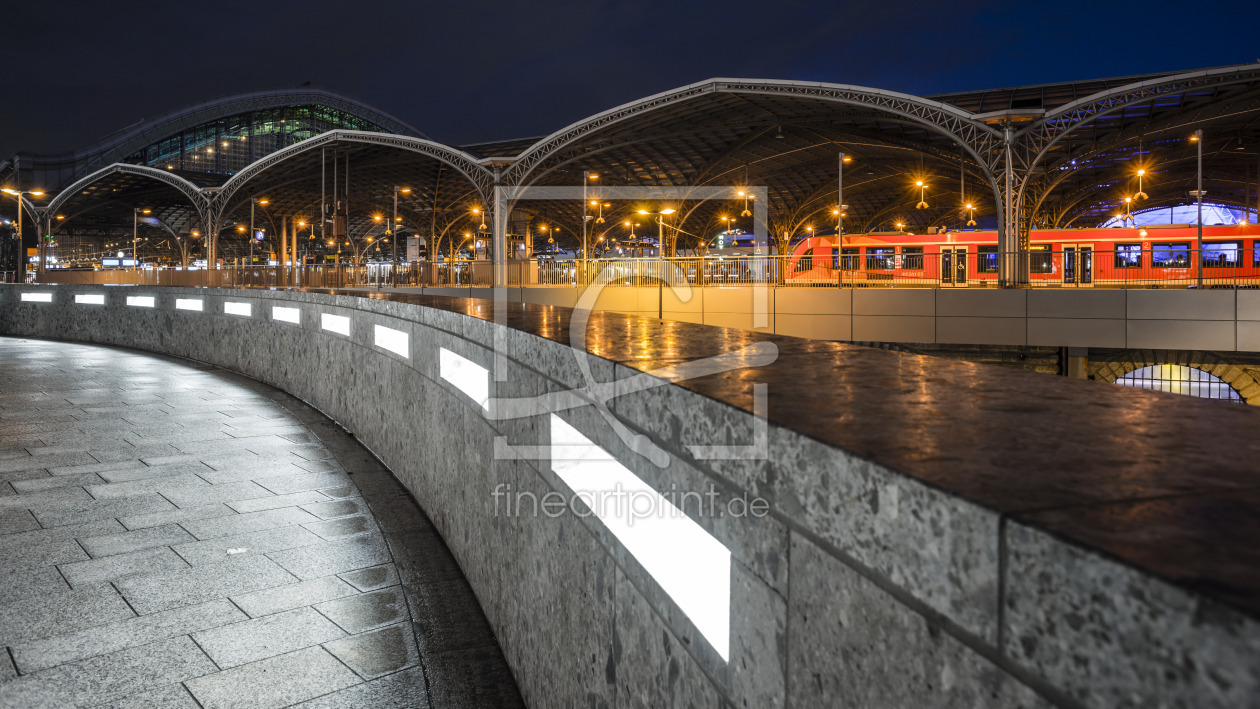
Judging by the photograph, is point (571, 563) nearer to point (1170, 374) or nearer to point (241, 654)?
point (241, 654)

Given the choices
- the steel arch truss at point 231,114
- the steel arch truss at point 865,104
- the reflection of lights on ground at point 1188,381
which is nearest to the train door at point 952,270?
the steel arch truss at point 865,104

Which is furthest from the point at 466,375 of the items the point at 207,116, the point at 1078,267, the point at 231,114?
the point at 231,114

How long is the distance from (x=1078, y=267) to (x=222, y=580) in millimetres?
23548

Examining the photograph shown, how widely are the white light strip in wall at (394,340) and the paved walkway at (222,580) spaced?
1335 millimetres

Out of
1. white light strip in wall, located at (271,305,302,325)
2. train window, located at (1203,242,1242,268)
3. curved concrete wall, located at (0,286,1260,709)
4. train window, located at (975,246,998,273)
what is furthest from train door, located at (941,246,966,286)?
curved concrete wall, located at (0,286,1260,709)

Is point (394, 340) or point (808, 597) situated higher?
point (394, 340)

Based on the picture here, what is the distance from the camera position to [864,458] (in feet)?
4.84

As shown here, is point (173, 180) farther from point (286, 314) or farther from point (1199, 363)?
point (1199, 363)

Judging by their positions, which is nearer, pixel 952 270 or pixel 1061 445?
pixel 1061 445

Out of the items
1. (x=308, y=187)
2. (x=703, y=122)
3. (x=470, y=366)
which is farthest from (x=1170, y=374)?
(x=308, y=187)

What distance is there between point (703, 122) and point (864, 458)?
36.8 m

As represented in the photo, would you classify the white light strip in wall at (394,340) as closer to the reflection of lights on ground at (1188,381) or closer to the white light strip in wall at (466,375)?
the white light strip in wall at (466,375)

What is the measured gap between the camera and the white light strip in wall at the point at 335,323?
9617mm

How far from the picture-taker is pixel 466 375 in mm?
5453
